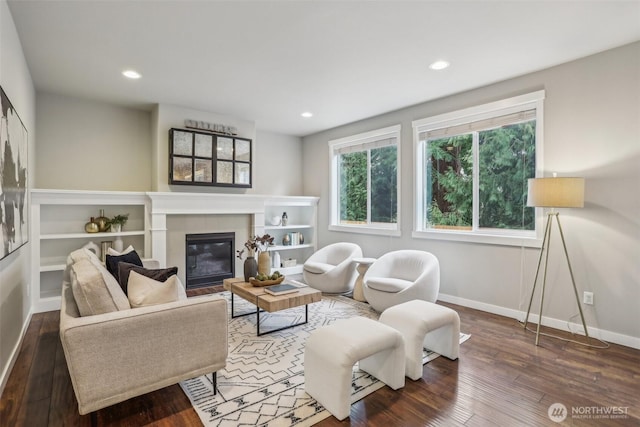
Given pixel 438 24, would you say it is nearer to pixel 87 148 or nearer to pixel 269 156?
pixel 269 156

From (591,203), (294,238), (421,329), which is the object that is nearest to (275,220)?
(294,238)

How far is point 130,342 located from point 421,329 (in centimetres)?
188

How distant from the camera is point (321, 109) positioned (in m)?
4.89

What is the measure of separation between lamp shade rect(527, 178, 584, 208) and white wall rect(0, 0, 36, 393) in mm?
4338

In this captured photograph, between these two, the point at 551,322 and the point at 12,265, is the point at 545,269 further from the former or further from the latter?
the point at 12,265

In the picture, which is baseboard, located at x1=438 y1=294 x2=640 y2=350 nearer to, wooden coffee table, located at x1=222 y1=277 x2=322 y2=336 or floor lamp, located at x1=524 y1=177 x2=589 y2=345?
floor lamp, located at x1=524 y1=177 x2=589 y2=345

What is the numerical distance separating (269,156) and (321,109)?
1.80m

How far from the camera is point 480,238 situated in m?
3.96

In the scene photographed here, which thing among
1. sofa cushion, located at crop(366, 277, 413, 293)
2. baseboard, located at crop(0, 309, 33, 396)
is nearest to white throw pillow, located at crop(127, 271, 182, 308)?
baseboard, located at crop(0, 309, 33, 396)

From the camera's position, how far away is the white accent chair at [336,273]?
4594 mm

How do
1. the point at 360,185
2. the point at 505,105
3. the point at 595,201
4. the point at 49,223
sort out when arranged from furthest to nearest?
the point at 360,185
the point at 49,223
the point at 505,105
the point at 595,201

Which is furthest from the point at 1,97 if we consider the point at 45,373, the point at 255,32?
the point at 45,373

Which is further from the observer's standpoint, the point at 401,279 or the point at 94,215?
the point at 94,215

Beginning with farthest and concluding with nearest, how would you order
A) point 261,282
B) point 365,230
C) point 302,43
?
point 365,230
point 261,282
point 302,43
